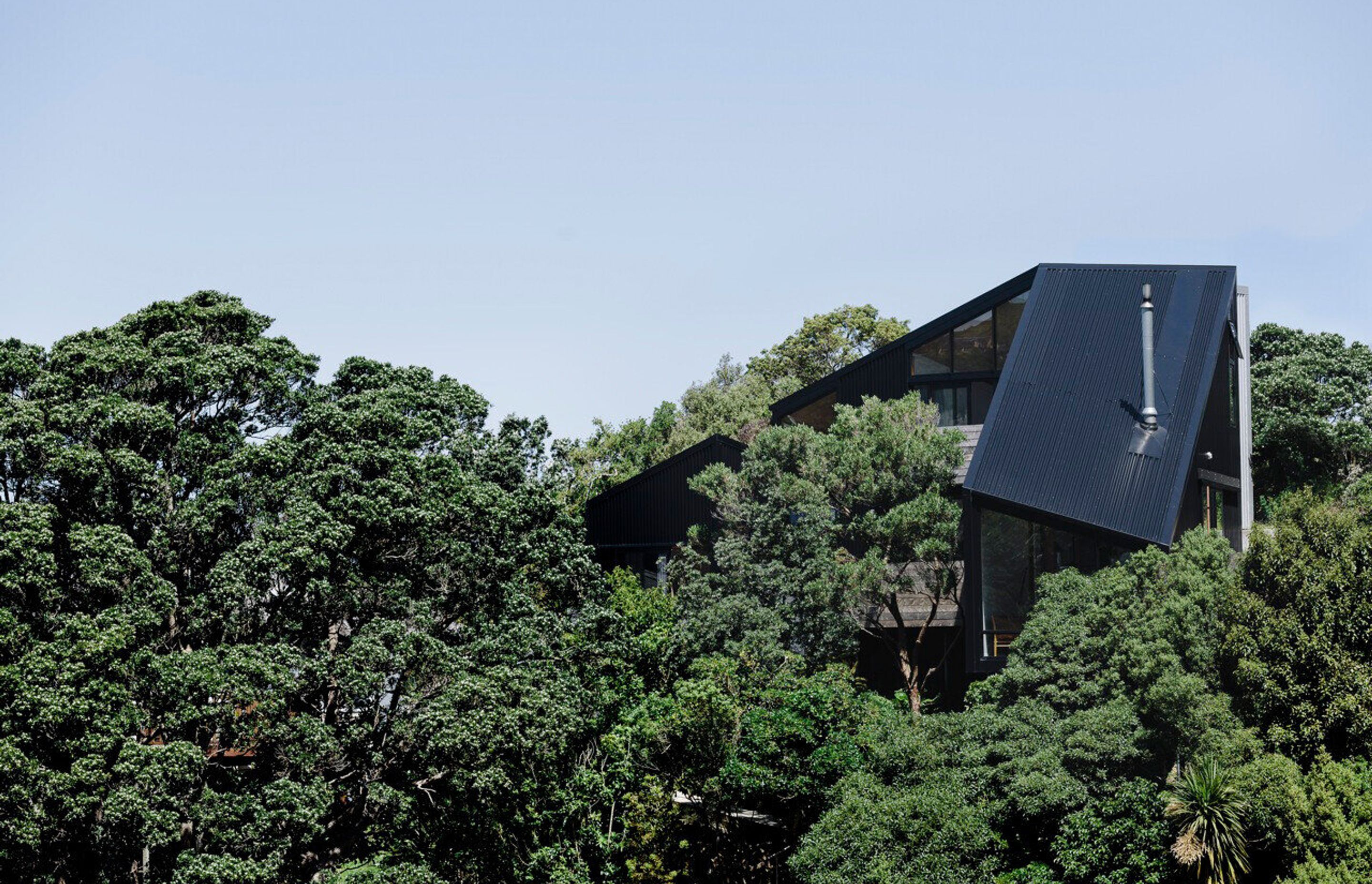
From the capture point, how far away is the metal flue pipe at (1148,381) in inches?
1236

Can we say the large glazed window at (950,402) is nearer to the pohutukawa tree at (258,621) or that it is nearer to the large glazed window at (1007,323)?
the large glazed window at (1007,323)

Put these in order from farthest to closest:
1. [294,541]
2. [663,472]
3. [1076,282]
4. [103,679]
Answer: [663,472]
[1076,282]
[294,541]
[103,679]

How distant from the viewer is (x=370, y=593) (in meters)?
27.0

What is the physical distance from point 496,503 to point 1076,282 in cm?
1550

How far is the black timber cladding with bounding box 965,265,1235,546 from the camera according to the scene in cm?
3028

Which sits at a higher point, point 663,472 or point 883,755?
point 663,472

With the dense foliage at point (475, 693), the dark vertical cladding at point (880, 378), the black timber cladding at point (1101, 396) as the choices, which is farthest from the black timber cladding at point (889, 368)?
the dense foliage at point (475, 693)

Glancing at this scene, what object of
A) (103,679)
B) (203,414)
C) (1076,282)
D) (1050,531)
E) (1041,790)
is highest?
(1076,282)

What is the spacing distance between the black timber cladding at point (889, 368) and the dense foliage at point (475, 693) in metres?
9.27

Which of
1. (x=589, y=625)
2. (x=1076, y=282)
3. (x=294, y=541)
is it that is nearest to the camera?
(x=294, y=541)

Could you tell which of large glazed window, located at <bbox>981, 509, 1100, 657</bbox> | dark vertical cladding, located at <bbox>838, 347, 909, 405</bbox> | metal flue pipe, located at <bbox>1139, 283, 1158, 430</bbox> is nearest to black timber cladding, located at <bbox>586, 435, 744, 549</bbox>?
dark vertical cladding, located at <bbox>838, 347, 909, 405</bbox>

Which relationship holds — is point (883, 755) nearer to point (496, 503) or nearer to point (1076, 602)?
point (1076, 602)

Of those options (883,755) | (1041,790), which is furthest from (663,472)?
(1041,790)

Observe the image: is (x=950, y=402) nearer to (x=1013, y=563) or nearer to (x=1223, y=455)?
(x=1223, y=455)
